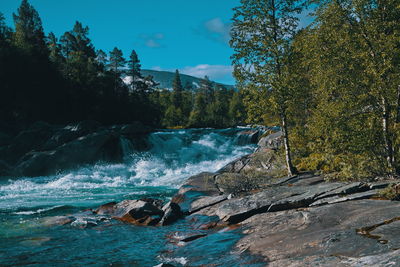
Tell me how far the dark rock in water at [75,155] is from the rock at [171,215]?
2336 cm

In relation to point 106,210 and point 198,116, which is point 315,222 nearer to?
point 106,210

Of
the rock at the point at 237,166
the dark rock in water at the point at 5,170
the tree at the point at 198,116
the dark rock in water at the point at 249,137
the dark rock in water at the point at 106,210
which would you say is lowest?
the dark rock in water at the point at 106,210

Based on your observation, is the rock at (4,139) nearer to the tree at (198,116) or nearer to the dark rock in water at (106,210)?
the dark rock in water at (106,210)

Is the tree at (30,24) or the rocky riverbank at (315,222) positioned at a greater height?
the tree at (30,24)

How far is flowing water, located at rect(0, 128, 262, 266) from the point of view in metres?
8.91

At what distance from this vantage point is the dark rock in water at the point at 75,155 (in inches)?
1267

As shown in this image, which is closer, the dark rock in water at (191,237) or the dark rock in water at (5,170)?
the dark rock in water at (191,237)

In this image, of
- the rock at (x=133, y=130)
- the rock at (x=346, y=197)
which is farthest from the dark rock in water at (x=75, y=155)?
the rock at (x=346, y=197)

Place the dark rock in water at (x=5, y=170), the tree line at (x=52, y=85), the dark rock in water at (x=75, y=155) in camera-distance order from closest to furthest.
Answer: the dark rock in water at (x=5, y=170)
the dark rock in water at (x=75, y=155)
the tree line at (x=52, y=85)

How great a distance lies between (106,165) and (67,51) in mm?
44731

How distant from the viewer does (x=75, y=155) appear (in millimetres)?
34031

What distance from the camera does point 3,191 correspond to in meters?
24.8

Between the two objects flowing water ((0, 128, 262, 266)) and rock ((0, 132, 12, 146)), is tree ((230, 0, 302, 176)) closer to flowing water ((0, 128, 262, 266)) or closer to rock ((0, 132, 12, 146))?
flowing water ((0, 128, 262, 266))

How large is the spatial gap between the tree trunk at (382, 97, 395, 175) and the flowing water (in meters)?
6.03
